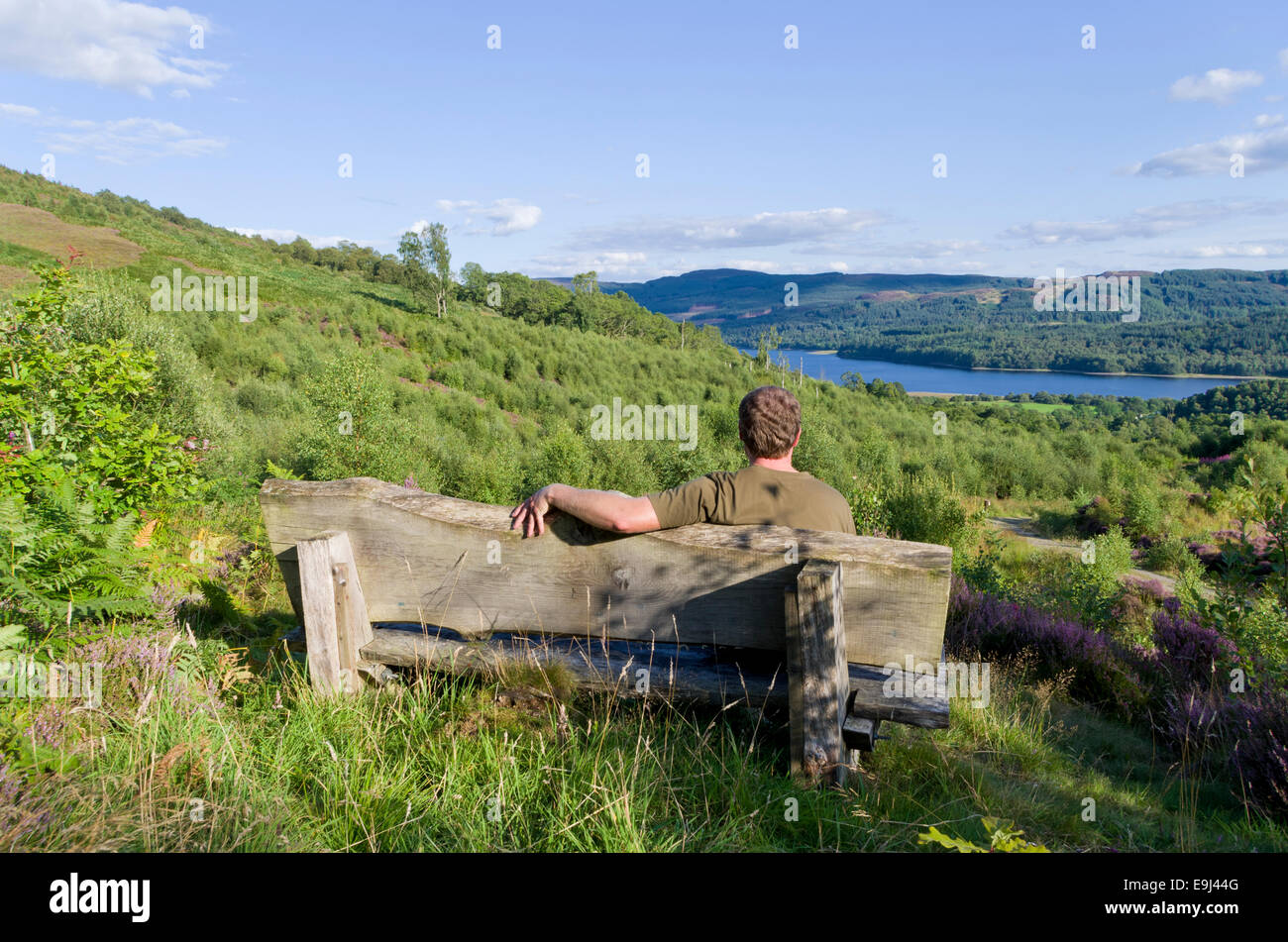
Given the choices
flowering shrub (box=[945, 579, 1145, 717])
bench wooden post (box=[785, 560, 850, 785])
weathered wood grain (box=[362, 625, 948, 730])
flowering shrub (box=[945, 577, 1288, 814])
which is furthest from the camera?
flowering shrub (box=[945, 579, 1145, 717])

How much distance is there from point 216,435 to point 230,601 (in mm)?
8136

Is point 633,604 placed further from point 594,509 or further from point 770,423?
point 770,423

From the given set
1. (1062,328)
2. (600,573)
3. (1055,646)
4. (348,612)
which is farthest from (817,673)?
(1062,328)

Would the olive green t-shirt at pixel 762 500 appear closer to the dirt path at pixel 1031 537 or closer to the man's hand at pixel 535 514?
the man's hand at pixel 535 514

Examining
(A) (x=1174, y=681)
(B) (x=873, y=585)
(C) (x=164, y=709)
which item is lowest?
(A) (x=1174, y=681)

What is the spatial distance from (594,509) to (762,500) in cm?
73

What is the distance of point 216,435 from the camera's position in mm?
10867

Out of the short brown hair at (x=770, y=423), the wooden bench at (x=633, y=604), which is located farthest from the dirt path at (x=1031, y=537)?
the wooden bench at (x=633, y=604)

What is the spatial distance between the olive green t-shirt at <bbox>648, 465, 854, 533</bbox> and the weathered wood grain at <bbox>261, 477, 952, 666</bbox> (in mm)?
302

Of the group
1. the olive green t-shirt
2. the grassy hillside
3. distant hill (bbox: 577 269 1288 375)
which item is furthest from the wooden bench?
distant hill (bbox: 577 269 1288 375)

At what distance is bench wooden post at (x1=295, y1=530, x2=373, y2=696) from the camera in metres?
2.11

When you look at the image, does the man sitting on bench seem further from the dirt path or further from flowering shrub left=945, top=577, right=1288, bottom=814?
the dirt path
